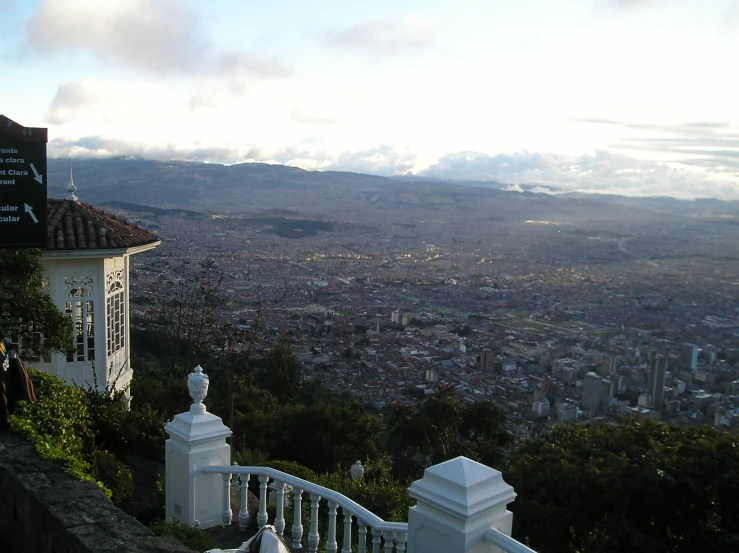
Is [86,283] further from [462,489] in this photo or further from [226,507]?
[462,489]

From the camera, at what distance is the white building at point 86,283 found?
10.2 m

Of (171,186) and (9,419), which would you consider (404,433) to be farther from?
(171,186)

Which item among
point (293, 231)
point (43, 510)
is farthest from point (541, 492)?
point (293, 231)

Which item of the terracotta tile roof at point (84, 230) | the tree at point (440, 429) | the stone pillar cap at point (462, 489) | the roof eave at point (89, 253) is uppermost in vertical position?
the terracotta tile roof at point (84, 230)

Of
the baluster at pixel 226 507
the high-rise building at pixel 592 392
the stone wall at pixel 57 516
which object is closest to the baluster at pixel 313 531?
the baluster at pixel 226 507

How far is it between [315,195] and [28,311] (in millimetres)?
104319

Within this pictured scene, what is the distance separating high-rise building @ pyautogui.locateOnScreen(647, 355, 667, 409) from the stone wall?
580 inches

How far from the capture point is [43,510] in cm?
371

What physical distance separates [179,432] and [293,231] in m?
63.6

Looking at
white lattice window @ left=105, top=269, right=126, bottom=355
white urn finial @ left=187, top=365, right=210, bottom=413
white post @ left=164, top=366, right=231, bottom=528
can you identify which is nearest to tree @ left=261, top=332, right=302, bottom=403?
white lattice window @ left=105, top=269, right=126, bottom=355

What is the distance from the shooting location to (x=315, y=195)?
111000 mm

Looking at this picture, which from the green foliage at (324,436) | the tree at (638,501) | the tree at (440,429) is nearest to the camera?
the tree at (638,501)

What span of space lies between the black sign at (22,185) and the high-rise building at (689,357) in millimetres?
19296

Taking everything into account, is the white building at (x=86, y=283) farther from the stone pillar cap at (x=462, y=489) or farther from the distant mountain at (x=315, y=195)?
the distant mountain at (x=315, y=195)
